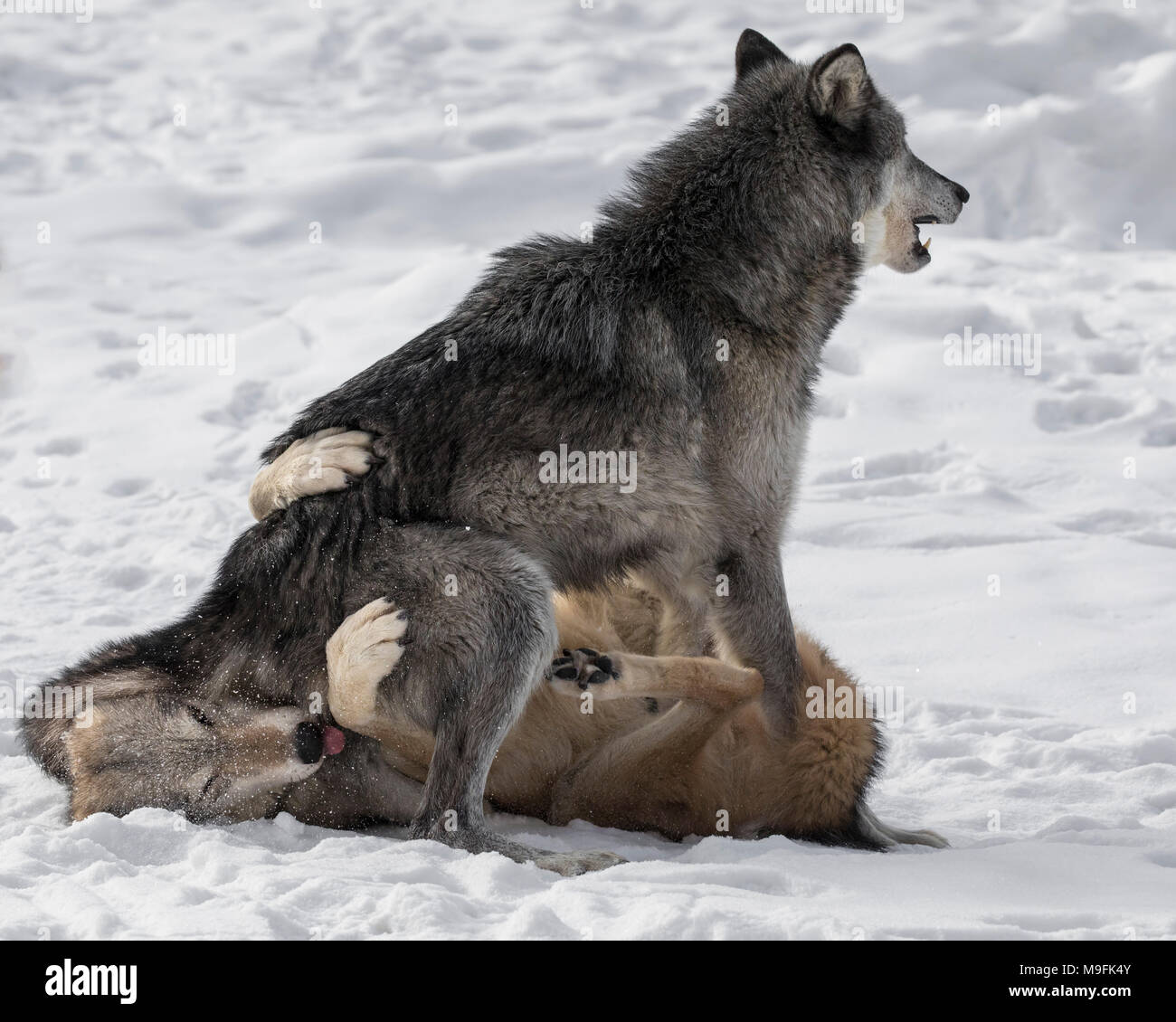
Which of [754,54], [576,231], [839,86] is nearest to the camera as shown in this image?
[839,86]

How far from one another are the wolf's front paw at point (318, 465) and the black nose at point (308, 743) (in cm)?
74

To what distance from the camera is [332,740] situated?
4152mm

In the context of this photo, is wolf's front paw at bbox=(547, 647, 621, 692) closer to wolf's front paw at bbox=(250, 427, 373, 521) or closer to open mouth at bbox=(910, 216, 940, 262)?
wolf's front paw at bbox=(250, 427, 373, 521)

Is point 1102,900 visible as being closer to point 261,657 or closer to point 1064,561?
point 261,657

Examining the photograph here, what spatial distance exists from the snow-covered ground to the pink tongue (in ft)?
0.89

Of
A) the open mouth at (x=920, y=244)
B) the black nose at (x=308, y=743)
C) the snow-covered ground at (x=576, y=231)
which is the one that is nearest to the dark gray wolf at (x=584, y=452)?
the black nose at (x=308, y=743)

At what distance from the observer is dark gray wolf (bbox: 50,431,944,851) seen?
4141 mm

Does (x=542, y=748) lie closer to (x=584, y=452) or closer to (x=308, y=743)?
(x=308, y=743)

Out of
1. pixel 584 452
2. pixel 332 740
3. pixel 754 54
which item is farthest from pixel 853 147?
pixel 332 740

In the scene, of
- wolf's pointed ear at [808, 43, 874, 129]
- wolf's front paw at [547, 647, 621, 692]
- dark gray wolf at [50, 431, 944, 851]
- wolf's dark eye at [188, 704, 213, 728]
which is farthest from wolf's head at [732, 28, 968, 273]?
wolf's dark eye at [188, 704, 213, 728]

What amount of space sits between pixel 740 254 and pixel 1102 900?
2468mm

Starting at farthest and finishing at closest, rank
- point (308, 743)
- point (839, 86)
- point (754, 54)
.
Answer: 1. point (754, 54)
2. point (839, 86)
3. point (308, 743)

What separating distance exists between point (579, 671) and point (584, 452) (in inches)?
28.4

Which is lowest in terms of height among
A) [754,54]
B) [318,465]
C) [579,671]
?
[579,671]
